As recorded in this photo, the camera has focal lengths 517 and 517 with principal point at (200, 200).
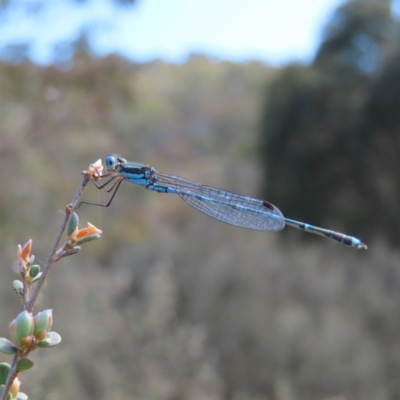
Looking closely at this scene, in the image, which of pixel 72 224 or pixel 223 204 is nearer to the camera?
pixel 72 224

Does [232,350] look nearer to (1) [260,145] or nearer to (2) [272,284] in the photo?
(2) [272,284]

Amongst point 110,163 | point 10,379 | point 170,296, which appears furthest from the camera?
point 170,296

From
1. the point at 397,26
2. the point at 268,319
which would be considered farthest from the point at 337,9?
the point at 268,319

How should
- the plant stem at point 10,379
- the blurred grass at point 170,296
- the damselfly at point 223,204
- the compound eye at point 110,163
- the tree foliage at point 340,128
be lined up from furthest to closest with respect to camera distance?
1. the tree foliage at point 340,128
2. the blurred grass at point 170,296
3. the damselfly at point 223,204
4. the compound eye at point 110,163
5. the plant stem at point 10,379

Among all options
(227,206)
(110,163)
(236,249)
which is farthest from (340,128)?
(110,163)

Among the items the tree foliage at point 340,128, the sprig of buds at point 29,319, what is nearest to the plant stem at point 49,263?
the sprig of buds at point 29,319

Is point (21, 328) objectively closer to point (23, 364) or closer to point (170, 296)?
point (23, 364)

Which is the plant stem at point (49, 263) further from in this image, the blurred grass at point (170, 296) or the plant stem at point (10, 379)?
the blurred grass at point (170, 296)
